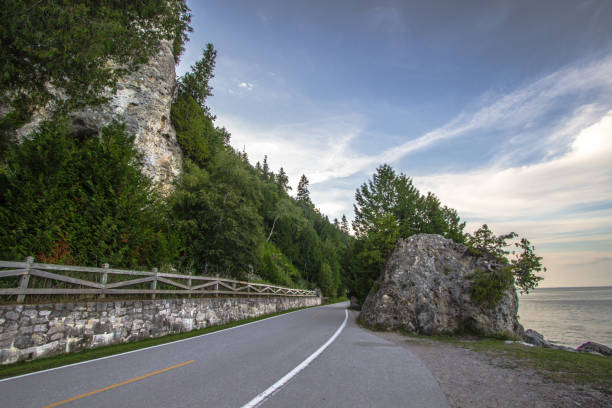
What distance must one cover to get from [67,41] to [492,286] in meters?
15.7

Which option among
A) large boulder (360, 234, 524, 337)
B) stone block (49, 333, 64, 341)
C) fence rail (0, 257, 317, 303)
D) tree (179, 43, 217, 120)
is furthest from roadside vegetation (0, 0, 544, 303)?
tree (179, 43, 217, 120)

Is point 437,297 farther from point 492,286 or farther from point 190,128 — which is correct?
point 190,128

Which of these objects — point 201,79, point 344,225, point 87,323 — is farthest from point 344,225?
point 87,323

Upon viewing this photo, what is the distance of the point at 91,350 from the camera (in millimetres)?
7551

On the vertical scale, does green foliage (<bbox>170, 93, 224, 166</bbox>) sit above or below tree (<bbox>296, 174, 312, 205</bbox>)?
below

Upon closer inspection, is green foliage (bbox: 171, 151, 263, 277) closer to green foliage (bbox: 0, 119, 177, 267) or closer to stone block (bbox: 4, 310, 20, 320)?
green foliage (bbox: 0, 119, 177, 267)

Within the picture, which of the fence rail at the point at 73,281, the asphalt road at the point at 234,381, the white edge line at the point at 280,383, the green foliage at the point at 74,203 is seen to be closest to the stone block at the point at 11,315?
the fence rail at the point at 73,281

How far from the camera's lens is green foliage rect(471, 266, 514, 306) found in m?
11.4

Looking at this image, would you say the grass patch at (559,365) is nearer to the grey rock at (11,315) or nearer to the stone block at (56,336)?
the stone block at (56,336)

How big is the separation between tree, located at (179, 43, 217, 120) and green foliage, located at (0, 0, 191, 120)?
78.2 ft

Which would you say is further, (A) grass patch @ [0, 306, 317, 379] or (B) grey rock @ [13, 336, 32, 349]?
(B) grey rock @ [13, 336, 32, 349]

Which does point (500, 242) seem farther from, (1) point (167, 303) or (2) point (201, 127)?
(2) point (201, 127)

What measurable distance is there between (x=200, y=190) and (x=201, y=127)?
1118 centimetres

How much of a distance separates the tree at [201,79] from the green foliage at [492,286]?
31995 mm
